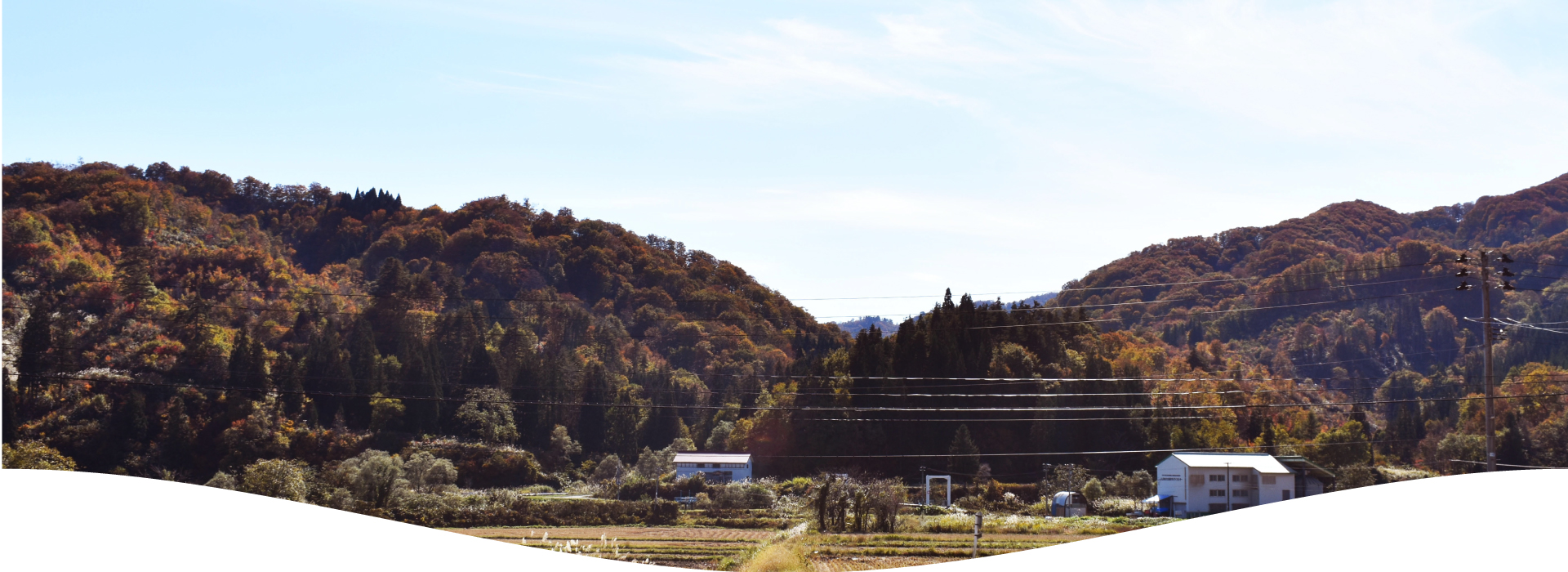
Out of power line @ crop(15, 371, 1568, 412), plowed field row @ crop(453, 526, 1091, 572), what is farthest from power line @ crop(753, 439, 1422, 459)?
plowed field row @ crop(453, 526, 1091, 572)

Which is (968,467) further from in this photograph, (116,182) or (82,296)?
(116,182)

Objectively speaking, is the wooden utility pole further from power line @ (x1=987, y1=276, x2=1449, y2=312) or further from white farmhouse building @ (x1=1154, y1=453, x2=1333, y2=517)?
power line @ (x1=987, y1=276, x2=1449, y2=312)

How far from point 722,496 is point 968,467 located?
24.7 ft

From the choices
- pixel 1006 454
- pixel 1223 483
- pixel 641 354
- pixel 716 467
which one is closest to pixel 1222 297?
pixel 1006 454

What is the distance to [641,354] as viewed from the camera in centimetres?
3800

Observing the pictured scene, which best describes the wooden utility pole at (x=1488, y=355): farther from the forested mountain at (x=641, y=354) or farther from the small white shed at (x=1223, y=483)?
the forested mountain at (x=641, y=354)

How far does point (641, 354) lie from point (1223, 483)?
73.3 ft

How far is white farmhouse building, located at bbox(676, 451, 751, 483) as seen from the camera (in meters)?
30.4

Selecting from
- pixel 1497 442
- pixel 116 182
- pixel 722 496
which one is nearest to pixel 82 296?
pixel 116 182

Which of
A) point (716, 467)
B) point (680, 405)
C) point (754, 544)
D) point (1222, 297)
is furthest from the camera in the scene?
point (1222, 297)

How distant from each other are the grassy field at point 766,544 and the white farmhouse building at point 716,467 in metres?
5.77

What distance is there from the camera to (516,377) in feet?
117

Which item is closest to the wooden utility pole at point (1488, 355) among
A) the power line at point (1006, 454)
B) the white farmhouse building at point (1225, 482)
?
the white farmhouse building at point (1225, 482)

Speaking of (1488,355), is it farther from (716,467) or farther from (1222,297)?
(1222,297)
